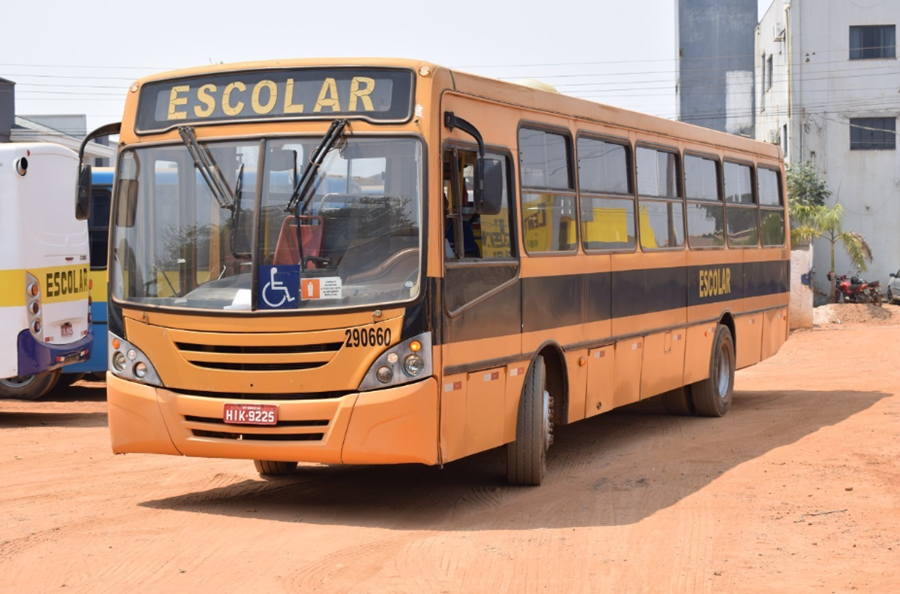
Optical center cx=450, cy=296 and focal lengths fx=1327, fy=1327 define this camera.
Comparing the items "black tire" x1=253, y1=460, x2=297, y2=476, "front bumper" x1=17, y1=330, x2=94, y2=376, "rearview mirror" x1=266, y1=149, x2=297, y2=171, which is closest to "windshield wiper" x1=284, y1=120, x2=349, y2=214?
"rearview mirror" x1=266, y1=149, x2=297, y2=171

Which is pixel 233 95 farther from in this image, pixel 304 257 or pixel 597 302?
pixel 597 302

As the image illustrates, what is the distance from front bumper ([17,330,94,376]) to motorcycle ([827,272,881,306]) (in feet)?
94.1

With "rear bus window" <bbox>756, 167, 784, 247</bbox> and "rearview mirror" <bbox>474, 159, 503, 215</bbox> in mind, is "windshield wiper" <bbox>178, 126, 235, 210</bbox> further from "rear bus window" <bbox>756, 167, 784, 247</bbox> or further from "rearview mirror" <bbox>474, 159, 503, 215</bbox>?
"rear bus window" <bbox>756, 167, 784, 247</bbox>

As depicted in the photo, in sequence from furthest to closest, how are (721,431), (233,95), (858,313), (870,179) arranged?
(870,179), (858,313), (721,431), (233,95)

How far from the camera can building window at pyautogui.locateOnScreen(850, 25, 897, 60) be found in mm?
45000

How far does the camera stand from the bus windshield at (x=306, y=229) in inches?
345

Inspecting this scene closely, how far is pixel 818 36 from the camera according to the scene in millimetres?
45188

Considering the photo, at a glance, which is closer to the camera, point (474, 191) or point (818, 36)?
point (474, 191)

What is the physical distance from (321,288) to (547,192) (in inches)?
109

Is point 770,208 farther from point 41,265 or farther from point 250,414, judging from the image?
point 250,414

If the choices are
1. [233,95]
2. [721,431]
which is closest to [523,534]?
[233,95]

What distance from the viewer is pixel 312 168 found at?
884 cm

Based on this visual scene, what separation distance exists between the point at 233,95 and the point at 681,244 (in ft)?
21.1

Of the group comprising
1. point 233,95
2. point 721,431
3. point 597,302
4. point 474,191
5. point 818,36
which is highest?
point 818,36
